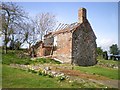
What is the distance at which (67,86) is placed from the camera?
37.9 ft

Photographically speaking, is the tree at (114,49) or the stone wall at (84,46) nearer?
the stone wall at (84,46)

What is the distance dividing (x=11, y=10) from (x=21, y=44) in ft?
39.7

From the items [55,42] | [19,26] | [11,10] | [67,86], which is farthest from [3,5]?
[67,86]

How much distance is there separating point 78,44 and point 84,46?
126cm

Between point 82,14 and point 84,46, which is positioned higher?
point 82,14

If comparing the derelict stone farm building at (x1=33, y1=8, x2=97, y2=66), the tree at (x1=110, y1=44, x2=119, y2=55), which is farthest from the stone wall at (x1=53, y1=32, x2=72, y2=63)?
the tree at (x1=110, y1=44, x2=119, y2=55)

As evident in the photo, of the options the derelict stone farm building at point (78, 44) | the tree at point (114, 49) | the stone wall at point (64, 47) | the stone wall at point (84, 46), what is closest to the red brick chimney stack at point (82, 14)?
the derelict stone farm building at point (78, 44)

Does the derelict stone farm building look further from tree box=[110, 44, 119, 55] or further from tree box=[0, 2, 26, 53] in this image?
tree box=[110, 44, 119, 55]

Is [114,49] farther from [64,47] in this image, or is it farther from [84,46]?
[64,47]

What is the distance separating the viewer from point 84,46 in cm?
3088

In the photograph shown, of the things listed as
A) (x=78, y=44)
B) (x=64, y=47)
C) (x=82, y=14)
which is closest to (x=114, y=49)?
(x=82, y=14)

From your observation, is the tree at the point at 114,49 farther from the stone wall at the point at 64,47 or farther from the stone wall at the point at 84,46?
the stone wall at the point at 64,47

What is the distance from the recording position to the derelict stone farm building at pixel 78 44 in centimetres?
2955

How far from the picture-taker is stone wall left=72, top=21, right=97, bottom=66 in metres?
29.7
